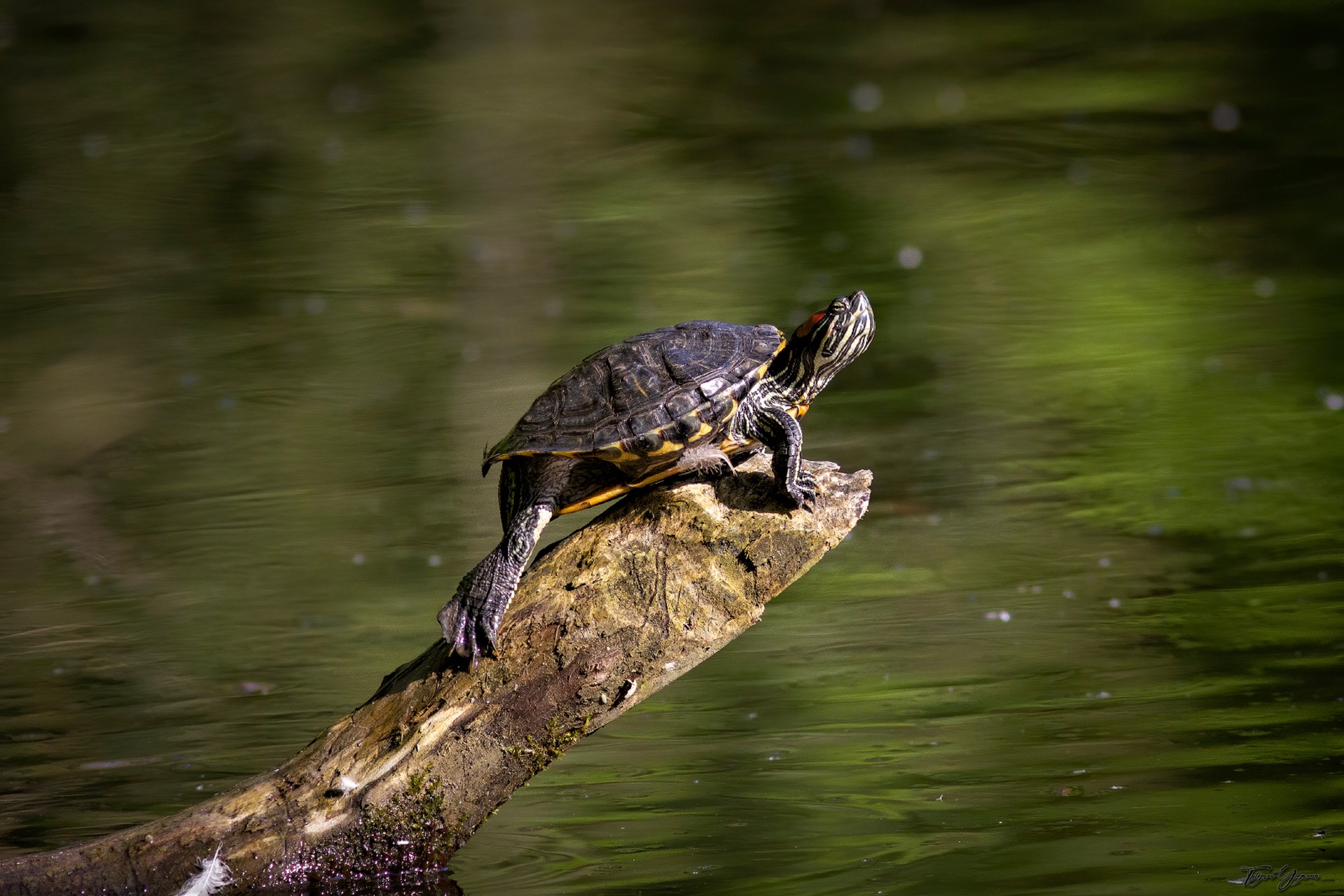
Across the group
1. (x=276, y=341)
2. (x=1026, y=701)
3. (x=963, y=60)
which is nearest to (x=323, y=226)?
(x=276, y=341)

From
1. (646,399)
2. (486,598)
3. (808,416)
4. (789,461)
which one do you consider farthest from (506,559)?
(808,416)

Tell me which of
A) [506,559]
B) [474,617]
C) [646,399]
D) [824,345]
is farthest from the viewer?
[824,345]

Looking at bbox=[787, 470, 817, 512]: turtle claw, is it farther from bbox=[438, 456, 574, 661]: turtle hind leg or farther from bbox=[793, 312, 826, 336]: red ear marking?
bbox=[438, 456, 574, 661]: turtle hind leg

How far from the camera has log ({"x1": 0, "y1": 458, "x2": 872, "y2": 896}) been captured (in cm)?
218

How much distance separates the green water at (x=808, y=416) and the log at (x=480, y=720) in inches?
9.7

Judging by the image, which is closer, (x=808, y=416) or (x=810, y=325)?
(x=810, y=325)

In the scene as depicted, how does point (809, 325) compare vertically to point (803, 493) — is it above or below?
above

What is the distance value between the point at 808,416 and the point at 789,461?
3.72 meters

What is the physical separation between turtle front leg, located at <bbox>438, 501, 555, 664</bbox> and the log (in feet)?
0.10

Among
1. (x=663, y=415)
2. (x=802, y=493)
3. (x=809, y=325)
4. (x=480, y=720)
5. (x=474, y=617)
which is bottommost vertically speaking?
(x=480, y=720)

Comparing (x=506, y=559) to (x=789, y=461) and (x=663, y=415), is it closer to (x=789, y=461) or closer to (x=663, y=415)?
(x=663, y=415)

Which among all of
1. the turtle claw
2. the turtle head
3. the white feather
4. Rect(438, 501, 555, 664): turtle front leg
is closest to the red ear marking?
the turtle head

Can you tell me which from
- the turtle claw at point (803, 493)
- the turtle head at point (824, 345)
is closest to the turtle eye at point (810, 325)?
the turtle head at point (824, 345)

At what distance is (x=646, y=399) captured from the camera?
249cm
